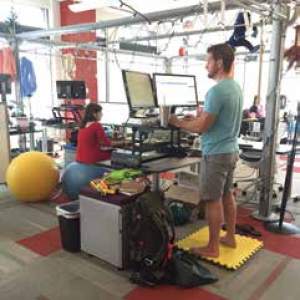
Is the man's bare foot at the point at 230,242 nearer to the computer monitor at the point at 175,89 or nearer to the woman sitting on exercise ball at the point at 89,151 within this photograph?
the computer monitor at the point at 175,89

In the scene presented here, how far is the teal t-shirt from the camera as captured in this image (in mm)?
2377

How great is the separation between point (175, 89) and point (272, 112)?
1.06 metres

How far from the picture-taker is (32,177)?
3.92 meters

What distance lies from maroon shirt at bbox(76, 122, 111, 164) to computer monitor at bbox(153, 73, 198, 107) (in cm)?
85

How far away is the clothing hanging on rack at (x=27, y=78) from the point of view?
6.27m

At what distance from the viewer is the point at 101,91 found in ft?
30.8

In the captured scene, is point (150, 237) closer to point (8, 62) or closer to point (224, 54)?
point (224, 54)

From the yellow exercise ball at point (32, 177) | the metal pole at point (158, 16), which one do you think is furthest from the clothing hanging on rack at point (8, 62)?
the yellow exercise ball at point (32, 177)

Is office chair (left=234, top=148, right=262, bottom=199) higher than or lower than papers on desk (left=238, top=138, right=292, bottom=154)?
lower

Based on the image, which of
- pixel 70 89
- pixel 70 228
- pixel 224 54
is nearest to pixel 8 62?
pixel 70 89

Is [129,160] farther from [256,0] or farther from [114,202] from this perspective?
[256,0]

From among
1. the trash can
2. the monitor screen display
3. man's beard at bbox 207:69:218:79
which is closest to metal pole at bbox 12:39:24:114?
the monitor screen display

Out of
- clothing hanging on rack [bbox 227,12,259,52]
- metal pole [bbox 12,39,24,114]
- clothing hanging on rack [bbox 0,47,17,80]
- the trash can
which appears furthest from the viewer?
clothing hanging on rack [bbox 0,47,17,80]

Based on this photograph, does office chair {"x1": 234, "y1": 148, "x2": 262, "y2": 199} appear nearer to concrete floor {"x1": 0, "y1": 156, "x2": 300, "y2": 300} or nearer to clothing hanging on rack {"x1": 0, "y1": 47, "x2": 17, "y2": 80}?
concrete floor {"x1": 0, "y1": 156, "x2": 300, "y2": 300}
